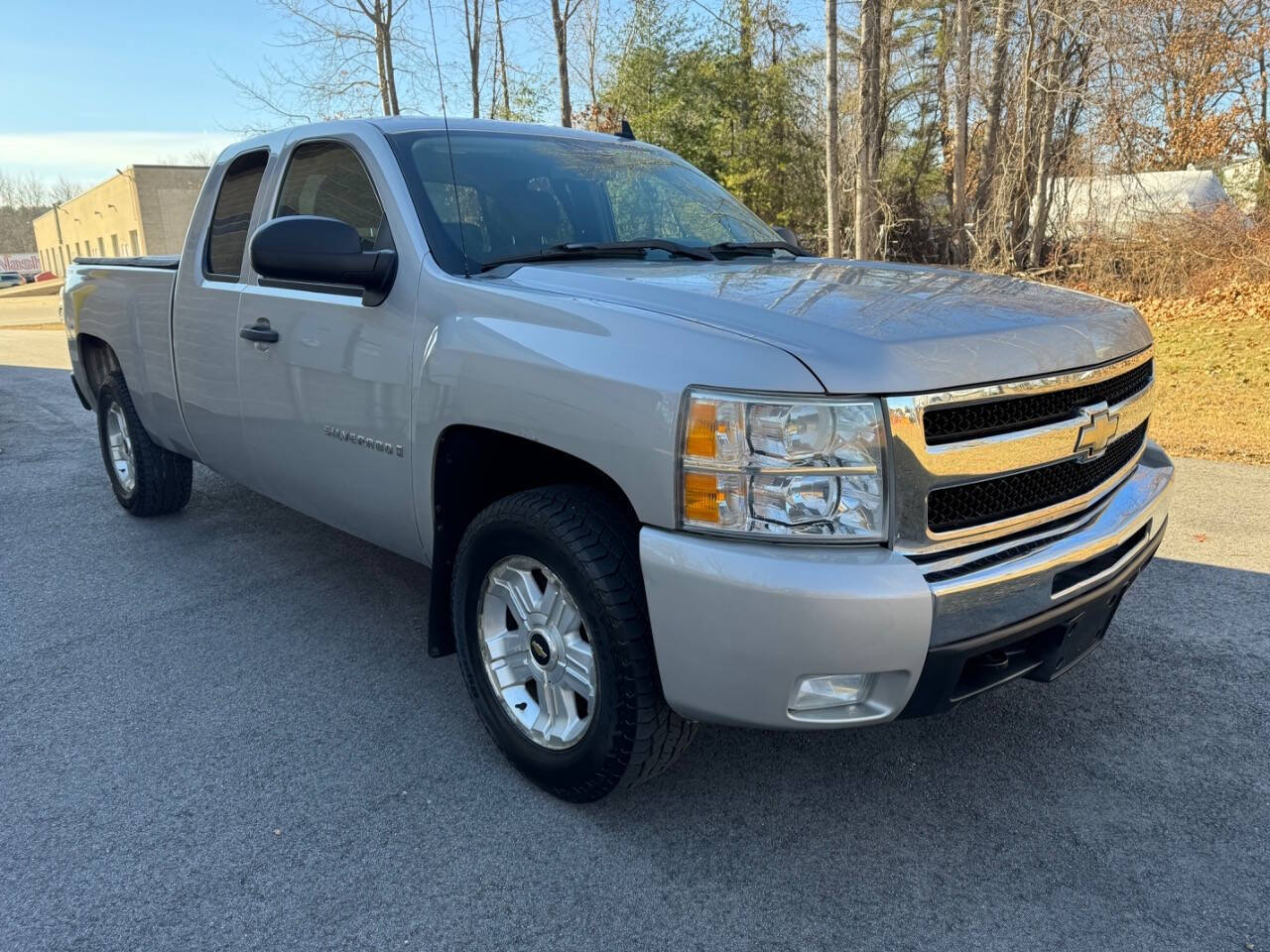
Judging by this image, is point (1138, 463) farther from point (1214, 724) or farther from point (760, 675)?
point (760, 675)

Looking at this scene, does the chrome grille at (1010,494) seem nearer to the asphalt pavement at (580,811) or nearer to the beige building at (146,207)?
the asphalt pavement at (580,811)

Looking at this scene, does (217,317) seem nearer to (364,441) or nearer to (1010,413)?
(364,441)

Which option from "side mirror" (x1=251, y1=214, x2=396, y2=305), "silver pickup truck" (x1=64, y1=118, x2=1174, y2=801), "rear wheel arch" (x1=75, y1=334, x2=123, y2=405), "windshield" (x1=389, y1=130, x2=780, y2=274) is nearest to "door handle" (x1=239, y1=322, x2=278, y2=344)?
"silver pickup truck" (x1=64, y1=118, x2=1174, y2=801)

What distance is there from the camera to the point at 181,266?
433 centimetres

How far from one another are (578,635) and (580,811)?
519mm

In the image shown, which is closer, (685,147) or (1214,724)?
(1214,724)

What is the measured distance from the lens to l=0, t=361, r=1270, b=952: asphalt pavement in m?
2.21

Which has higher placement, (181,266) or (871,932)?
(181,266)

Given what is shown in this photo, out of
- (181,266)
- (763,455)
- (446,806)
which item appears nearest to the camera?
(763,455)

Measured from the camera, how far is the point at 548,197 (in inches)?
135

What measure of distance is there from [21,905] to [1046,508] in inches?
105

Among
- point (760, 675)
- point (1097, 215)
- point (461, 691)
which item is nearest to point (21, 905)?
point (461, 691)

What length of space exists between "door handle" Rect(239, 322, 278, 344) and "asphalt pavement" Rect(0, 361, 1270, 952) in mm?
1191

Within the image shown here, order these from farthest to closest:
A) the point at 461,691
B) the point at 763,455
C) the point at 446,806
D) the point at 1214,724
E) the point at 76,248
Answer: the point at 76,248
the point at 461,691
the point at 1214,724
the point at 446,806
the point at 763,455
